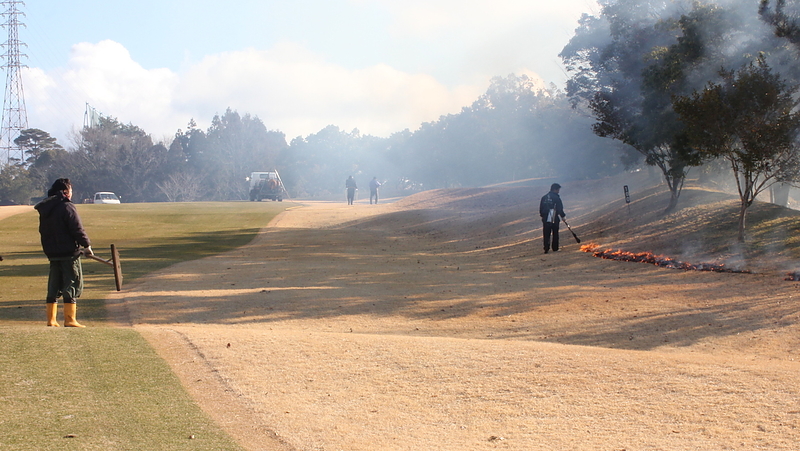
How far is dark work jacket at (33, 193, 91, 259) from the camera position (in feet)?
30.8

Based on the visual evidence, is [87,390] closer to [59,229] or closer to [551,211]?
[59,229]

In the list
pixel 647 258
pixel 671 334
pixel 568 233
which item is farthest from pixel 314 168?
pixel 671 334

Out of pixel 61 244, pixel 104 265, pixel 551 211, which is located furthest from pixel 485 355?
pixel 104 265

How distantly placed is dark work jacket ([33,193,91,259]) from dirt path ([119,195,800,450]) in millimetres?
1604

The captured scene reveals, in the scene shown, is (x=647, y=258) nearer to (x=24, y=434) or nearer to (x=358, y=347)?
(x=358, y=347)

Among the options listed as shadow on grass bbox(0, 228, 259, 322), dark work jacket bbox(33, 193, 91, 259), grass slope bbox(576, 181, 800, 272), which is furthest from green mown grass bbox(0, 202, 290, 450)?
grass slope bbox(576, 181, 800, 272)

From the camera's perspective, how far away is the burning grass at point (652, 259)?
14312 mm

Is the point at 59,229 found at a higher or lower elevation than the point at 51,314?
higher

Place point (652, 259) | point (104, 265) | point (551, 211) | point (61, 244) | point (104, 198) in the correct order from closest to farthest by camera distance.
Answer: point (61, 244) → point (652, 259) → point (104, 265) → point (551, 211) → point (104, 198)

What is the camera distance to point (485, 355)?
7.59 metres

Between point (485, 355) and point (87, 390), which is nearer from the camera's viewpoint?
point (87, 390)

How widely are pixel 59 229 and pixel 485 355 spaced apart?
6.28m

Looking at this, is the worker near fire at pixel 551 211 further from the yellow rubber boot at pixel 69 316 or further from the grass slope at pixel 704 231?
the yellow rubber boot at pixel 69 316

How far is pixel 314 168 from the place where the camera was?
316 ft
